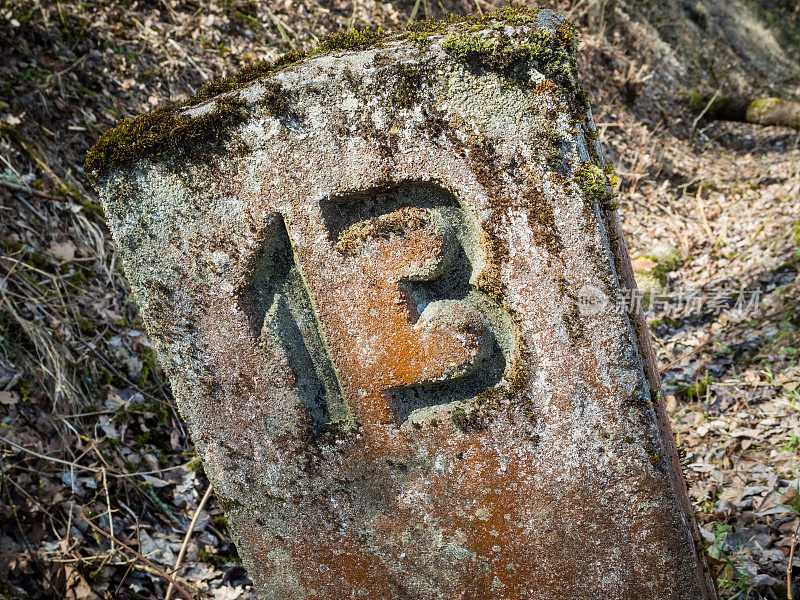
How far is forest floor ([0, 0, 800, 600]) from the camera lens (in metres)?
2.57

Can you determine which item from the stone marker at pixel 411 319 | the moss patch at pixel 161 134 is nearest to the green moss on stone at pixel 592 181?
the stone marker at pixel 411 319

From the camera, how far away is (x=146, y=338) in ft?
11.3

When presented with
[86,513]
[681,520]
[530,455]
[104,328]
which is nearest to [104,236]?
[104,328]

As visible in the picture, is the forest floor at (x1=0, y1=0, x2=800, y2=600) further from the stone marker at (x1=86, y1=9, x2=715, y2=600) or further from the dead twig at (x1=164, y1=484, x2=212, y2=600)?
the stone marker at (x1=86, y1=9, x2=715, y2=600)

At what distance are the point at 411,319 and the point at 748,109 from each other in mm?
8091

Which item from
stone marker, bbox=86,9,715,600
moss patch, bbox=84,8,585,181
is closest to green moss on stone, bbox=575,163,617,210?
stone marker, bbox=86,9,715,600

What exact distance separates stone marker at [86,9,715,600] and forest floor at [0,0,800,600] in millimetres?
722

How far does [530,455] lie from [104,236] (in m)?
3.06

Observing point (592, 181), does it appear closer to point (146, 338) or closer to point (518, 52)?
point (518, 52)

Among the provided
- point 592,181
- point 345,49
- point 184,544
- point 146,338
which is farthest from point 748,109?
point 184,544

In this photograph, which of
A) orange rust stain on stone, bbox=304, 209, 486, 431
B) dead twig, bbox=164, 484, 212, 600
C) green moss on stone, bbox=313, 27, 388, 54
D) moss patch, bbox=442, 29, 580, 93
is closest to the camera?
moss patch, bbox=442, 29, 580, 93

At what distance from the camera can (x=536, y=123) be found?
1633mm

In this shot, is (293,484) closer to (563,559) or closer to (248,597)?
(563,559)

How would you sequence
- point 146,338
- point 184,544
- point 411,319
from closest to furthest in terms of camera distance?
point 411,319, point 184,544, point 146,338
